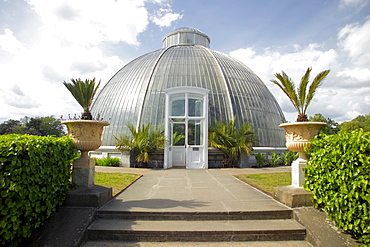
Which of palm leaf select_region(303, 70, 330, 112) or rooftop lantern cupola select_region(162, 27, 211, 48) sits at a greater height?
rooftop lantern cupola select_region(162, 27, 211, 48)

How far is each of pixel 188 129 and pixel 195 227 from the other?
32.1 ft

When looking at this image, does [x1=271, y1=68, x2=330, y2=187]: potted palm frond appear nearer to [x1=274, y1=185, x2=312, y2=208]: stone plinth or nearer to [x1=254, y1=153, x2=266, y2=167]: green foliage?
[x1=274, y1=185, x2=312, y2=208]: stone plinth

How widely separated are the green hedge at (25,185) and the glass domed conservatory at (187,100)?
9.43 meters

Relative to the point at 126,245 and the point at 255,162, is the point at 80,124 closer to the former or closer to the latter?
the point at 126,245

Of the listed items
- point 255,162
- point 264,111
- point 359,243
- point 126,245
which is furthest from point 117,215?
point 264,111

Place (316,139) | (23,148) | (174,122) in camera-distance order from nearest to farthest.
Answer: (23,148), (316,139), (174,122)

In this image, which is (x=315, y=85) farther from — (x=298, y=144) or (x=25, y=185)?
(x=25, y=185)

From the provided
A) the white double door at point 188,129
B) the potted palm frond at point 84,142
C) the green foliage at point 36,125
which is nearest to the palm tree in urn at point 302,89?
the potted palm frond at point 84,142

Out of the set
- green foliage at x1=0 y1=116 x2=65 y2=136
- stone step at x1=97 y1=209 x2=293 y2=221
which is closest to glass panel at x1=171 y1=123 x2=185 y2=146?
stone step at x1=97 y1=209 x2=293 y2=221

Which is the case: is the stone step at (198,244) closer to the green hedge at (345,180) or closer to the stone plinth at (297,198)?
the green hedge at (345,180)

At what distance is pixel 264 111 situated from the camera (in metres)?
18.1

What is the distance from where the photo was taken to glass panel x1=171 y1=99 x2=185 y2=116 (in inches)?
555

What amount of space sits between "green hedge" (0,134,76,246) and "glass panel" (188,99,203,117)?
1018 cm

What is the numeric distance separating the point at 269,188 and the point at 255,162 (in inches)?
322
